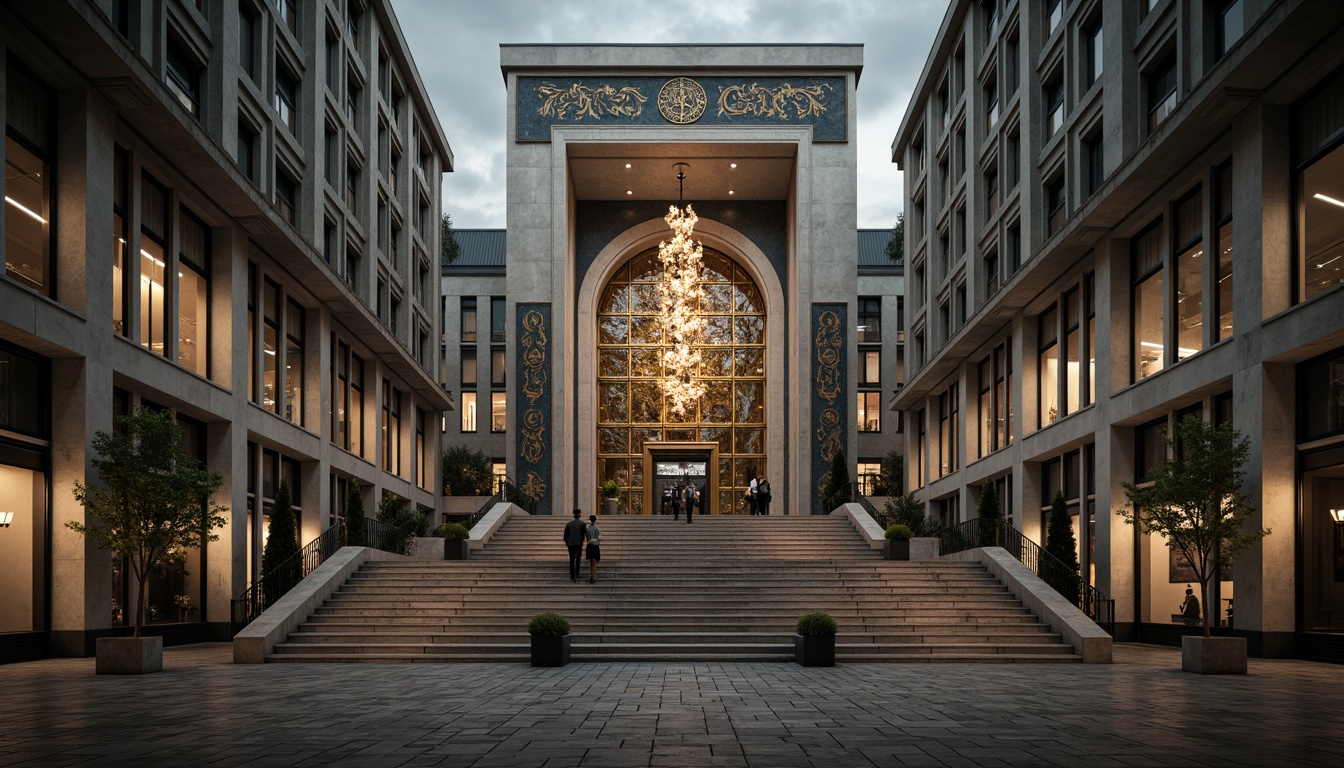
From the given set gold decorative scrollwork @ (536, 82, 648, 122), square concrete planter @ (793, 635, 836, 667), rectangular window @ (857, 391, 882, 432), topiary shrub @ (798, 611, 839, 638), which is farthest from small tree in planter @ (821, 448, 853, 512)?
topiary shrub @ (798, 611, 839, 638)

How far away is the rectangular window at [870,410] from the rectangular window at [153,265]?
136 ft

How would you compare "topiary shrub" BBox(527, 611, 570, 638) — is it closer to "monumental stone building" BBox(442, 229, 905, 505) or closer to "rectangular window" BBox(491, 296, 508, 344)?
"monumental stone building" BBox(442, 229, 905, 505)

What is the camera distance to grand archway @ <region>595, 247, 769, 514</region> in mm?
52688

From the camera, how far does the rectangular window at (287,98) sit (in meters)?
31.7

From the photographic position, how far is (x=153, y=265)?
2328cm

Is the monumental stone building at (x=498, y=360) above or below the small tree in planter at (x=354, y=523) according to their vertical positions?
above

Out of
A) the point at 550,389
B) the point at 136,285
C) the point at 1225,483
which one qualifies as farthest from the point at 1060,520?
the point at 550,389

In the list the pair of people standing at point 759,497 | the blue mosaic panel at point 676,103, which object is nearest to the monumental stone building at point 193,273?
the blue mosaic panel at point 676,103

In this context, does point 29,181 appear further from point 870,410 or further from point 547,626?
point 870,410

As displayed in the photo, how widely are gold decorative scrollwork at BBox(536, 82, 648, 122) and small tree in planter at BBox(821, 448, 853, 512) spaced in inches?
653

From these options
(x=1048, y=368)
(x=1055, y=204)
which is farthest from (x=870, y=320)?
(x=1055, y=204)

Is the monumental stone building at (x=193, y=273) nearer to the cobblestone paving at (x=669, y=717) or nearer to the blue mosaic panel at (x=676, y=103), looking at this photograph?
the cobblestone paving at (x=669, y=717)

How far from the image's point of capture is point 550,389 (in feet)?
158

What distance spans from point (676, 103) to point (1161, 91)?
26.1m
